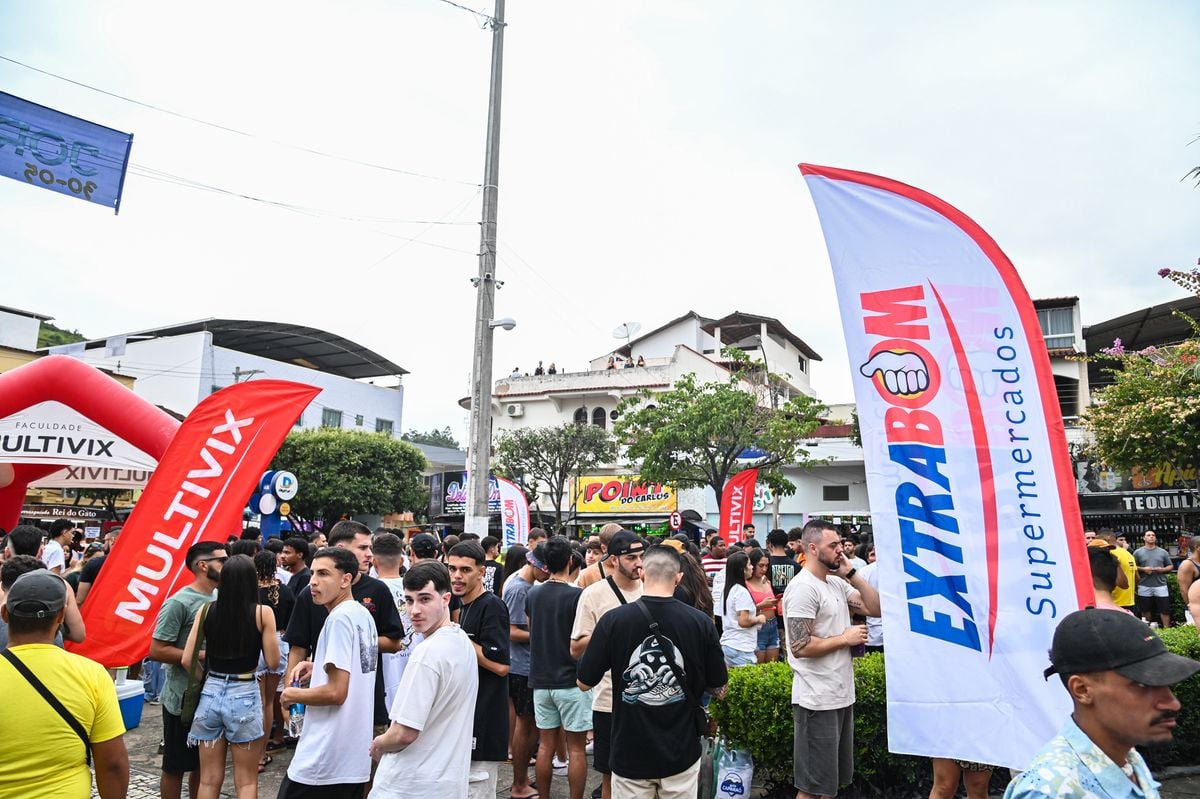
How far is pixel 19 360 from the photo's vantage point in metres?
29.7

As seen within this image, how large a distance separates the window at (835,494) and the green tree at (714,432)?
631 cm

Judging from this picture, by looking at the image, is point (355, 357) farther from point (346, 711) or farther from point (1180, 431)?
Answer: point (346, 711)

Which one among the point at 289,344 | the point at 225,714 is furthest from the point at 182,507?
the point at 289,344

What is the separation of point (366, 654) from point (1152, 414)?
17999mm

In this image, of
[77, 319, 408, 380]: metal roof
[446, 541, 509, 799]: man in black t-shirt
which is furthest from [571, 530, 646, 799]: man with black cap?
[77, 319, 408, 380]: metal roof

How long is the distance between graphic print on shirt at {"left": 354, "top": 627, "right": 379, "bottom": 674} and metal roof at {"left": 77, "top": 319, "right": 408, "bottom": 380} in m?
37.9

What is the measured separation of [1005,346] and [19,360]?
35.7 m

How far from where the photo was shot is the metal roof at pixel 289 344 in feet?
126

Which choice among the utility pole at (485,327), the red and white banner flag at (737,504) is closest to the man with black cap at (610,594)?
the utility pole at (485,327)

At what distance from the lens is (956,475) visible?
3562mm

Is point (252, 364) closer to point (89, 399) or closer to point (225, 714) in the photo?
point (89, 399)

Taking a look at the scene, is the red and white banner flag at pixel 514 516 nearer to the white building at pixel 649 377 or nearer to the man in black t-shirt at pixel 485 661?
the man in black t-shirt at pixel 485 661

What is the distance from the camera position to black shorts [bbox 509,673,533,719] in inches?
239

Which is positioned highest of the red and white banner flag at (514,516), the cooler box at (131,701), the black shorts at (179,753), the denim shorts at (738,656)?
the red and white banner flag at (514,516)
